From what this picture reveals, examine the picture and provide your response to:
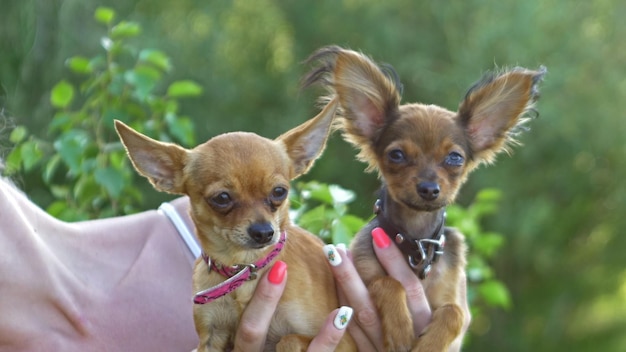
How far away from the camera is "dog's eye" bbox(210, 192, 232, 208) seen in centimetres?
267

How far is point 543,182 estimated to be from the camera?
8.56m

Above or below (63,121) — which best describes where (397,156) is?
above

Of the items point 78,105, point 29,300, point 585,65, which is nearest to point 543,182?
point 585,65

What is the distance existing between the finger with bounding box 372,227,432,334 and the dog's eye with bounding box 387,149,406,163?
272mm

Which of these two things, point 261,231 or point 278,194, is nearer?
point 261,231

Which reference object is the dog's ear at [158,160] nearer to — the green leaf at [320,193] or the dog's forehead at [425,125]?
the dog's forehead at [425,125]

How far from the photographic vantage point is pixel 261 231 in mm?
2596

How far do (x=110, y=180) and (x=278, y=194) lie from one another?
1.89m

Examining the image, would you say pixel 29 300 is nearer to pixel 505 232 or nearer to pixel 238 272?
pixel 238 272

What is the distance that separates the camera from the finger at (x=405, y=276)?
9.71 feet

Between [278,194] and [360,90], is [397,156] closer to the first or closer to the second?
[360,90]

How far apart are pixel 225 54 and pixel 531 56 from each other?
356cm

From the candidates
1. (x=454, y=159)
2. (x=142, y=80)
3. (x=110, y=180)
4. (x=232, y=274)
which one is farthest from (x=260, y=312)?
(x=142, y=80)

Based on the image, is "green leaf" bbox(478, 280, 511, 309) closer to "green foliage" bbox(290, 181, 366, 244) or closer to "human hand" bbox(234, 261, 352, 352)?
"green foliage" bbox(290, 181, 366, 244)
